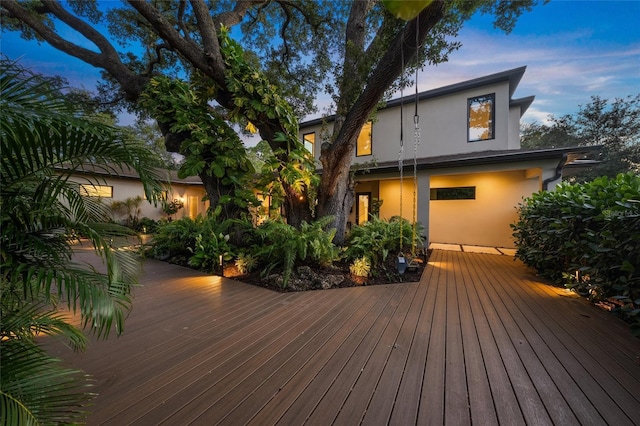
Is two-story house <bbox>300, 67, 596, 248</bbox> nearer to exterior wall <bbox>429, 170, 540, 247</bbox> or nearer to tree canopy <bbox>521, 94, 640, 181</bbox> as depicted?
exterior wall <bbox>429, 170, 540, 247</bbox>

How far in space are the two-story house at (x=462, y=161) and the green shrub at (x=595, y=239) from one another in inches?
96.4

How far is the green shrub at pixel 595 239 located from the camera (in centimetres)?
233

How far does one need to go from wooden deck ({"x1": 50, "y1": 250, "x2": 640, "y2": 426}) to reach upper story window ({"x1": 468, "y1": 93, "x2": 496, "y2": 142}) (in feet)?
19.5

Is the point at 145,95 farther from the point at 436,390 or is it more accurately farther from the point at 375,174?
the point at 436,390

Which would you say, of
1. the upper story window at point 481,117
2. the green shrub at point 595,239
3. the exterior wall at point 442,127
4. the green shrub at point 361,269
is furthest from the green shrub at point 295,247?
the upper story window at point 481,117

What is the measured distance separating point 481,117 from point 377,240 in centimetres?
610

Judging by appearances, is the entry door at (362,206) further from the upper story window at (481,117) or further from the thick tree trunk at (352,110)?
Result: the thick tree trunk at (352,110)

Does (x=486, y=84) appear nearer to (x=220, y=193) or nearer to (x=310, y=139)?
(x=310, y=139)

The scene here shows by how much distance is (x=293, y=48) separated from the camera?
7820mm

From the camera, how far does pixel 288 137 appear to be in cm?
486

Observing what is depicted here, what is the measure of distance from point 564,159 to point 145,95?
9.95 m

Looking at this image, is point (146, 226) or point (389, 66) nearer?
point (389, 66)

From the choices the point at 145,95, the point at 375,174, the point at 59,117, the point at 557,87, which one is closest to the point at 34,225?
the point at 59,117

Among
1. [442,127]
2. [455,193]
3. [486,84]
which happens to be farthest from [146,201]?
[486,84]
